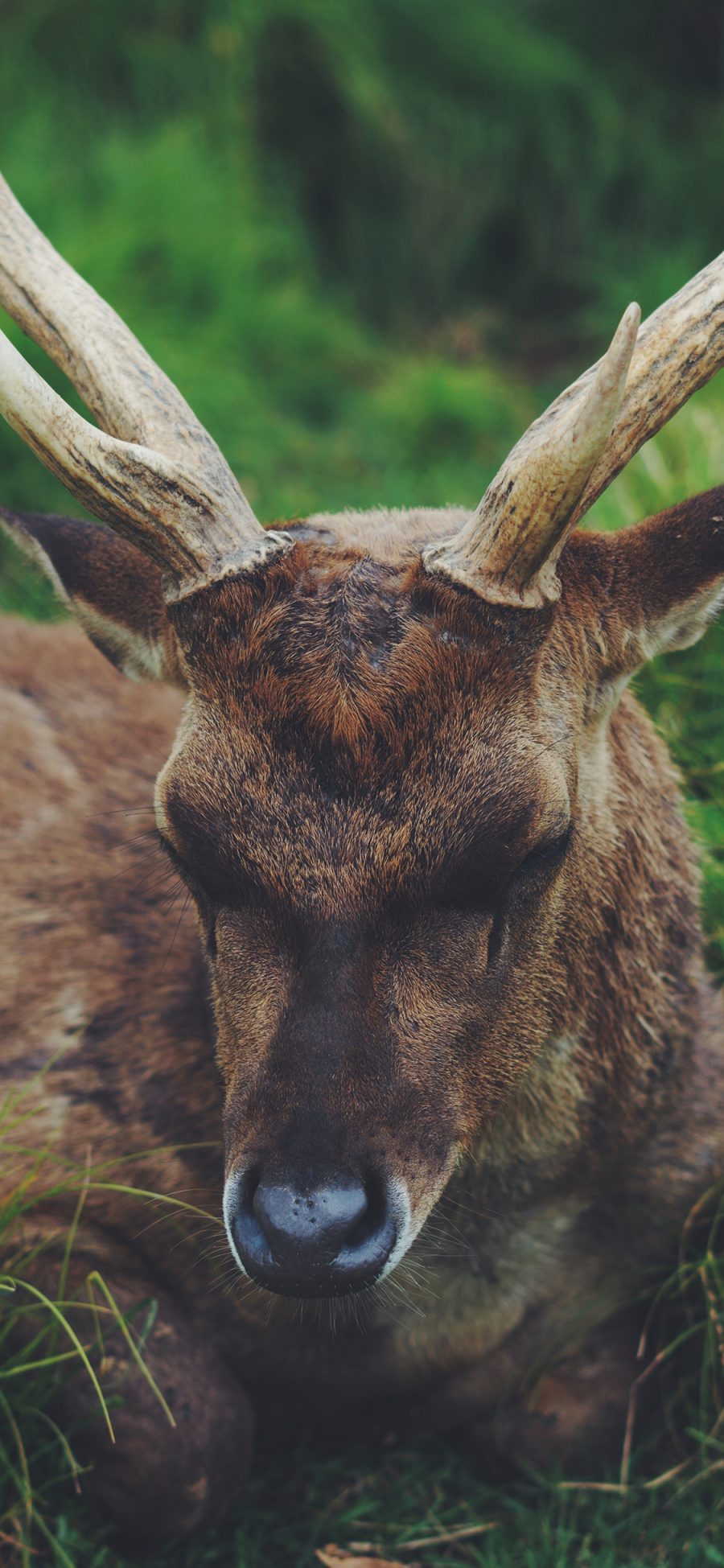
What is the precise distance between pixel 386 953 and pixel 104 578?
112cm

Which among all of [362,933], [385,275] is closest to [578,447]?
[362,933]

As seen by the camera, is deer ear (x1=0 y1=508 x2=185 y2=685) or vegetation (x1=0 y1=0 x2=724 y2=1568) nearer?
deer ear (x1=0 y1=508 x2=185 y2=685)

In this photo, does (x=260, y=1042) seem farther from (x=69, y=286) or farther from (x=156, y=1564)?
(x=69, y=286)

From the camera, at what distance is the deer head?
2697mm

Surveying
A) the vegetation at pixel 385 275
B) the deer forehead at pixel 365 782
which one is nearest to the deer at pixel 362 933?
the deer forehead at pixel 365 782

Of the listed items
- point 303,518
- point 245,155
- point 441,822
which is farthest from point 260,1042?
point 245,155

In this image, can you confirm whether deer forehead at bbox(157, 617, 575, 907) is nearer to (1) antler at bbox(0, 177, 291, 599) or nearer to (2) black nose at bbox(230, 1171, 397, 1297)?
(1) antler at bbox(0, 177, 291, 599)

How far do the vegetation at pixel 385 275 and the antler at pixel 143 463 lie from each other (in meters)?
0.82

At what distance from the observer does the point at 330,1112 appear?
264 cm

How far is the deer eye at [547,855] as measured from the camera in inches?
116

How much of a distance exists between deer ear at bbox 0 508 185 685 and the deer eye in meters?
0.88

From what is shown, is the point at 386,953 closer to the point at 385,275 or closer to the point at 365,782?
the point at 365,782

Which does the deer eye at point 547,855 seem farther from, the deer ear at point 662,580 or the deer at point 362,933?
the deer ear at point 662,580

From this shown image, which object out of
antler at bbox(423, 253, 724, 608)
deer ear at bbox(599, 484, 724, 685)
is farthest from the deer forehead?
deer ear at bbox(599, 484, 724, 685)
